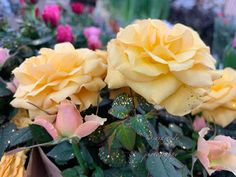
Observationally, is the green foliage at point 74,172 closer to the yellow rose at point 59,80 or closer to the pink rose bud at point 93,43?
the yellow rose at point 59,80

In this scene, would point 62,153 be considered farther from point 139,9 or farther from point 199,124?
point 139,9

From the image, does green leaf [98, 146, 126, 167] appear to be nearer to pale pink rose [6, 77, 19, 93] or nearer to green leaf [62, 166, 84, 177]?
green leaf [62, 166, 84, 177]

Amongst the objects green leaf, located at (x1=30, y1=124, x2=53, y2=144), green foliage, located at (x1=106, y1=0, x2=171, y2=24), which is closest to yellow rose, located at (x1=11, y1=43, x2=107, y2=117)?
green leaf, located at (x1=30, y1=124, x2=53, y2=144)

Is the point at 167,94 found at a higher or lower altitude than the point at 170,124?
higher

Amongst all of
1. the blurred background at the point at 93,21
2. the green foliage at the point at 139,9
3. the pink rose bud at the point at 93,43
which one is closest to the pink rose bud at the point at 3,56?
the blurred background at the point at 93,21

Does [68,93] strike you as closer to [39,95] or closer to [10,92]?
[39,95]

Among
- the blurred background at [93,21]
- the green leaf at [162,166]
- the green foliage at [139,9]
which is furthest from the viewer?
the green foliage at [139,9]

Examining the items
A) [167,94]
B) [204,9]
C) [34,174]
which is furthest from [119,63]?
[204,9]
